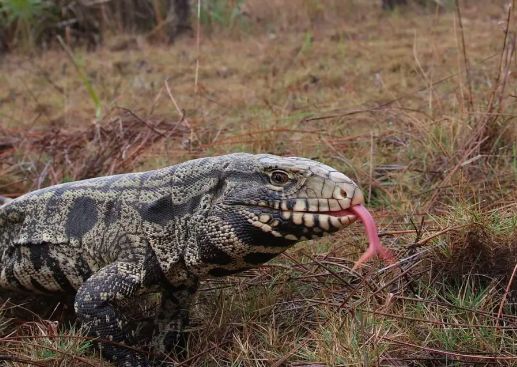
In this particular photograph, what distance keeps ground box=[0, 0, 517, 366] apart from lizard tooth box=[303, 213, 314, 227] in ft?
1.30

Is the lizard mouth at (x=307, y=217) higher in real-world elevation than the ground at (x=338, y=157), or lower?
higher

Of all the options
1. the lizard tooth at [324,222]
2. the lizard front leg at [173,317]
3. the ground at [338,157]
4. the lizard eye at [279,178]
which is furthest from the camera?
the lizard front leg at [173,317]

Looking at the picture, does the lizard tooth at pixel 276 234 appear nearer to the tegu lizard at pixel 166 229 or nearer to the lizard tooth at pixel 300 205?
the tegu lizard at pixel 166 229

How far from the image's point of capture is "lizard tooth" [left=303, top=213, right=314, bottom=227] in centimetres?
274

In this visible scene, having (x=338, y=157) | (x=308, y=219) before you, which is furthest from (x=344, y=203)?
(x=338, y=157)

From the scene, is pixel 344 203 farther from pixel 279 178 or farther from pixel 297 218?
pixel 279 178

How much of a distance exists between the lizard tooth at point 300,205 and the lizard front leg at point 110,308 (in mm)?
764

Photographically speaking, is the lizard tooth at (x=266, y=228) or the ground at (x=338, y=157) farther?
the ground at (x=338, y=157)

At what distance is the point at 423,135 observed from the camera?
5.20 meters

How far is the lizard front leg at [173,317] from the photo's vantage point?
326 centimetres

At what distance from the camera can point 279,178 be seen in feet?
9.38

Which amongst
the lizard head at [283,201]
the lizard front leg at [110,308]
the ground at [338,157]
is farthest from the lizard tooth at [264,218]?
the lizard front leg at [110,308]

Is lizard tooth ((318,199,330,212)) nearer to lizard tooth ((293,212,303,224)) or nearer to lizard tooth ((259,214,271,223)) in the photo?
lizard tooth ((293,212,303,224))

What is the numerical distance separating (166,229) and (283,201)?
0.58 metres
